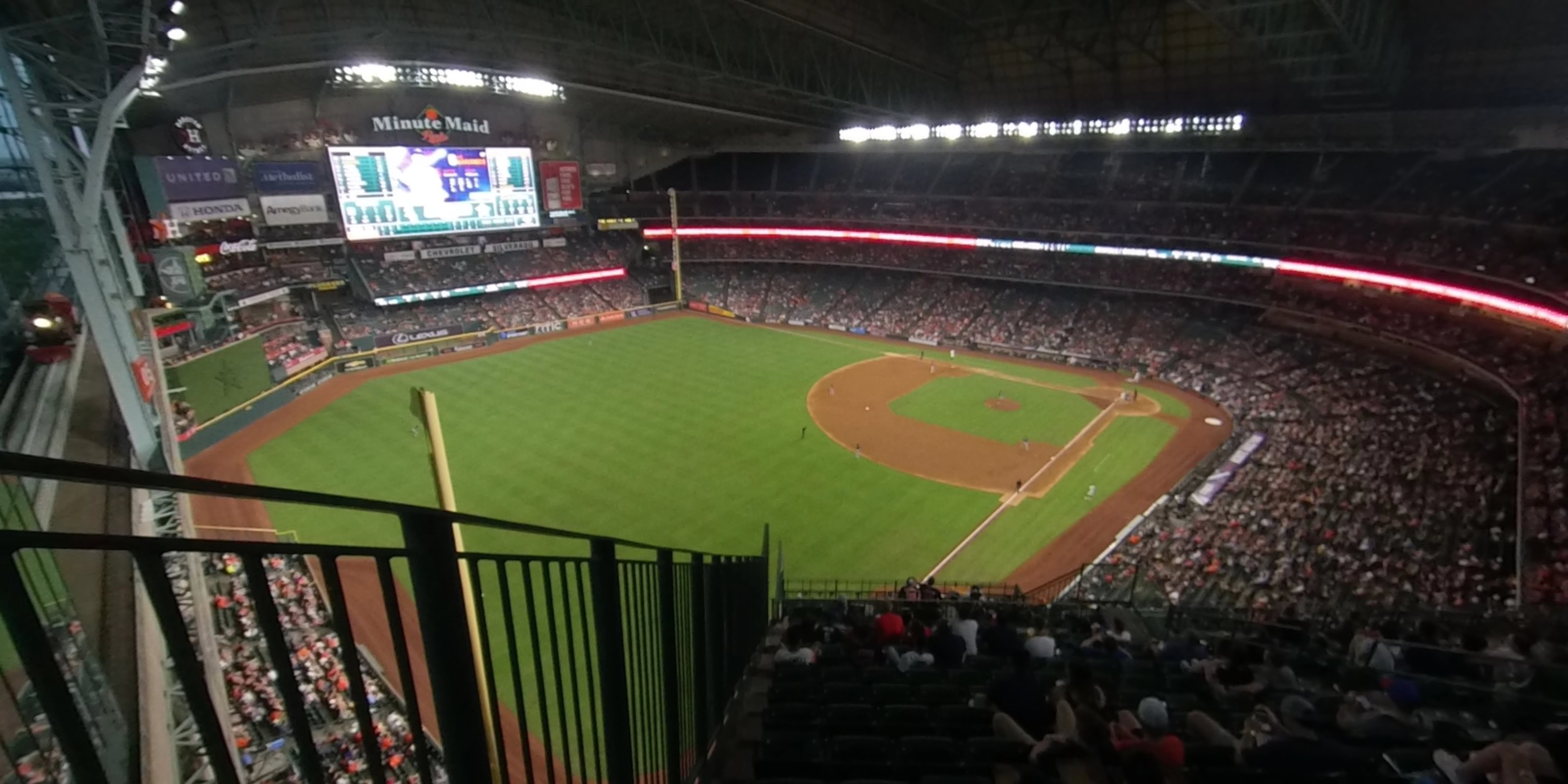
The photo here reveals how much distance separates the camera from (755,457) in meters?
29.3

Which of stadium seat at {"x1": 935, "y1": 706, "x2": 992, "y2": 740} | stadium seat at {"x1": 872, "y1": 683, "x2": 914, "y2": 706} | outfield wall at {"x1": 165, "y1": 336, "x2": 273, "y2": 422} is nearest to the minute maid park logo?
outfield wall at {"x1": 165, "y1": 336, "x2": 273, "y2": 422}

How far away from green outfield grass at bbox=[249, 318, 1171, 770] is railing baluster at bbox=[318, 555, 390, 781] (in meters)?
14.7

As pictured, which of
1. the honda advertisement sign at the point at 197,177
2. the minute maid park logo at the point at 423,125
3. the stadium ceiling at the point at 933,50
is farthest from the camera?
the minute maid park logo at the point at 423,125

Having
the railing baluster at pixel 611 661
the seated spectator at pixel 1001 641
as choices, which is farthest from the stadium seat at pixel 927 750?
the seated spectator at pixel 1001 641

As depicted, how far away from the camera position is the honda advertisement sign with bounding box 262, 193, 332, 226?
43.8m

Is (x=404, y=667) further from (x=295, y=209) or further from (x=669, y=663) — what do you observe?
(x=295, y=209)

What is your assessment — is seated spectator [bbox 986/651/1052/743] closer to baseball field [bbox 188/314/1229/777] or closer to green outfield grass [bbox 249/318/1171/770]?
green outfield grass [bbox 249/318/1171/770]

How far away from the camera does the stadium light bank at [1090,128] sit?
3922cm

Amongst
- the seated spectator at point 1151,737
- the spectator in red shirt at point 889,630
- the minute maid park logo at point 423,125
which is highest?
the minute maid park logo at point 423,125

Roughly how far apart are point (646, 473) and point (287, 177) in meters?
34.0

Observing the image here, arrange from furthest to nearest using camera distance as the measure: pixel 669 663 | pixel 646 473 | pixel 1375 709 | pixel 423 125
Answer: pixel 423 125
pixel 646 473
pixel 1375 709
pixel 669 663

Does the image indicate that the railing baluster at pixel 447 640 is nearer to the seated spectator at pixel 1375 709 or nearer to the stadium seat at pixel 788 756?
the stadium seat at pixel 788 756

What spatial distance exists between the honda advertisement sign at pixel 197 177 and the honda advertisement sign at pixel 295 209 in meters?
1.75

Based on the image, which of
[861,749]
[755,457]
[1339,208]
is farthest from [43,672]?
[1339,208]
